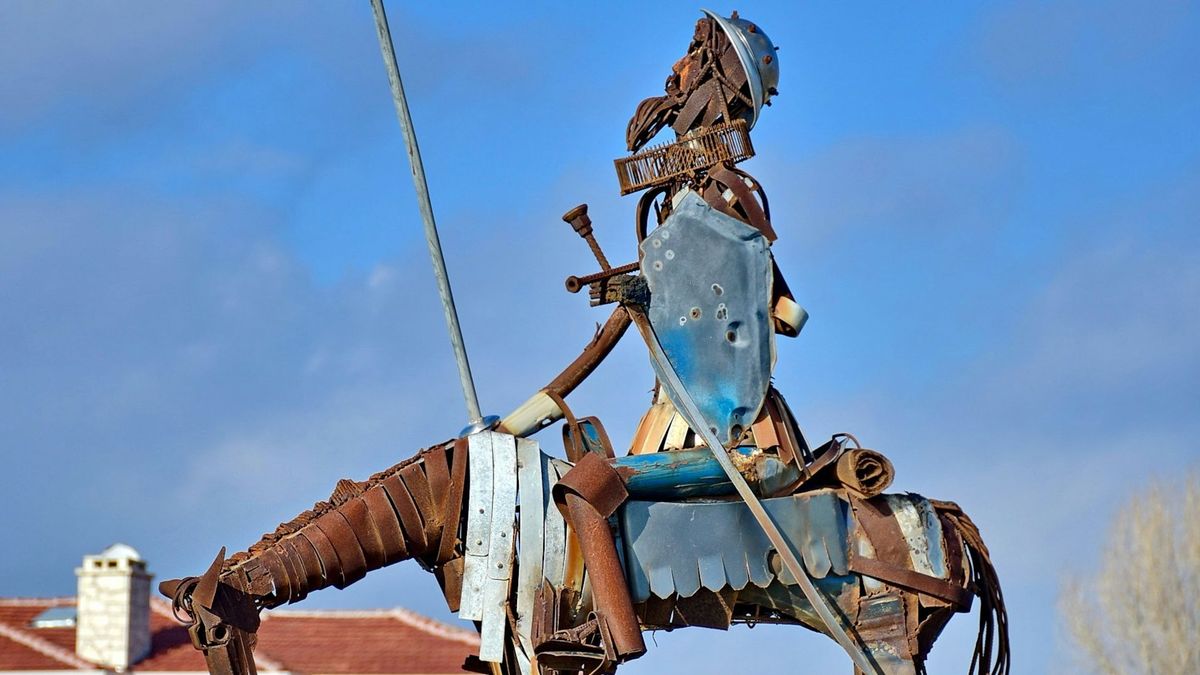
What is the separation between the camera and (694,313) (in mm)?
13352

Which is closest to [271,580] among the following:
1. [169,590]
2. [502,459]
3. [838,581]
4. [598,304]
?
[169,590]

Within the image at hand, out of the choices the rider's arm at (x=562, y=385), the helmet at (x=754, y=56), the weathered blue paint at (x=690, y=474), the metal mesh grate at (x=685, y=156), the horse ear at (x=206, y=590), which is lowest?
the horse ear at (x=206, y=590)

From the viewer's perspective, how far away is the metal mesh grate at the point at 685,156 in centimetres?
1375

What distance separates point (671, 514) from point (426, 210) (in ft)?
7.04

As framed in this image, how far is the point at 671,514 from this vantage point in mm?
13070

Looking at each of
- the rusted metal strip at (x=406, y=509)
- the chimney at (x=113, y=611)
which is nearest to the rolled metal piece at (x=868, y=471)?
the rusted metal strip at (x=406, y=509)

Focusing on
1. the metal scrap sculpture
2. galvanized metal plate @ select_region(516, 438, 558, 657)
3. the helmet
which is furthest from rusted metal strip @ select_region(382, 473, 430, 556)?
the helmet

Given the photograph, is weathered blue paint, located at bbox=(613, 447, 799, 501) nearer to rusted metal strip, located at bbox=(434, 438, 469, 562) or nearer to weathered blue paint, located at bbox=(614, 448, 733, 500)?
weathered blue paint, located at bbox=(614, 448, 733, 500)

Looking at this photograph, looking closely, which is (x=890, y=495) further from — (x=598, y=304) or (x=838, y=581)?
(x=598, y=304)

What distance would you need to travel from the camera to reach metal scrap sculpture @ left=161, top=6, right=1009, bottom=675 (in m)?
12.5

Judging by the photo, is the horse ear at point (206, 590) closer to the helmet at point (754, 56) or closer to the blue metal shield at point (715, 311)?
the blue metal shield at point (715, 311)

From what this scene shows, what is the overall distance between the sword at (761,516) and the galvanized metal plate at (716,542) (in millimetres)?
100

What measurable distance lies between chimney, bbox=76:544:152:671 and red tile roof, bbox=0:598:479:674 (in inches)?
6.7

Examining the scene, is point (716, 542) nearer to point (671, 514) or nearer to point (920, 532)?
point (671, 514)
